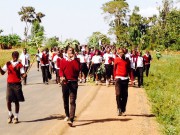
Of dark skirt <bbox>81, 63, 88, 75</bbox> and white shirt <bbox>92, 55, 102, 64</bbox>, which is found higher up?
white shirt <bbox>92, 55, 102, 64</bbox>

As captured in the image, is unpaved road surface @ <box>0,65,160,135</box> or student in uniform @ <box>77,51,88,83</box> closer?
unpaved road surface @ <box>0,65,160,135</box>

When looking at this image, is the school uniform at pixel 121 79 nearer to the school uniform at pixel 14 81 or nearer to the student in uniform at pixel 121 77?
the student in uniform at pixel 121 77

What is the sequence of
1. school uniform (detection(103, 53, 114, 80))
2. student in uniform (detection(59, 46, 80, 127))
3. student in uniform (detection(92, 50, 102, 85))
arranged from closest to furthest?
student in uniform (detection(59, 46, 80, 127))
school uniform (detection(103, 53, 114, 80))
student in uniform (detection(92, 50, 102, 85))

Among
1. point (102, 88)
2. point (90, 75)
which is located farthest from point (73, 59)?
point (90, 75)

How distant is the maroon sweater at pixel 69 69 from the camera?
36.3ft

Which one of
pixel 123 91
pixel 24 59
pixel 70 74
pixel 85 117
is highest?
pixel 24 59

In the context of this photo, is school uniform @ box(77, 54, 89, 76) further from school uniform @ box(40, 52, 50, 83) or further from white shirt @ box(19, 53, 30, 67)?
white shirt @ box(19, 53, 30, 67)

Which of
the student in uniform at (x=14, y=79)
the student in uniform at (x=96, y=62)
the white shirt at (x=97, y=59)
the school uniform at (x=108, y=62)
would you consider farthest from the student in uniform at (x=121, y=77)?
the white shirt at (x=97, y=59)

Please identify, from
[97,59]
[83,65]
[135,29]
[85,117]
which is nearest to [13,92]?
[85,117]

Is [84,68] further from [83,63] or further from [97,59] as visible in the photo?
A: [97,59]

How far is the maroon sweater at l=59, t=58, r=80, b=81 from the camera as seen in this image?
36.3 ft

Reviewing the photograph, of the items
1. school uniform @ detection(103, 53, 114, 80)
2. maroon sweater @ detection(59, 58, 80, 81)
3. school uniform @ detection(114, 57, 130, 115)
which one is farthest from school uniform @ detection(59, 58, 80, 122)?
school uniform @ detection(103, 53, 114, 80)

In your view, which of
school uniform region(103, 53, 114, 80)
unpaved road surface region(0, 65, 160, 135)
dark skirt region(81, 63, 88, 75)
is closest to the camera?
unpaved road surface region(0, 65, 160, 135)

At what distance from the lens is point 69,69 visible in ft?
36.3
